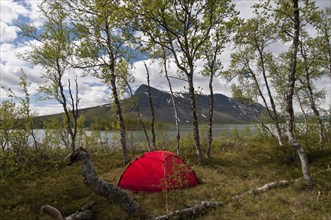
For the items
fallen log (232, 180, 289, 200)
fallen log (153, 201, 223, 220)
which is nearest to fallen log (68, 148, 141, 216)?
fallen log (153, 201, 223, 220)

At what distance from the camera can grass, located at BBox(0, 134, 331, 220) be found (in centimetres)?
1007

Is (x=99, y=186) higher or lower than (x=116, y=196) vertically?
higher

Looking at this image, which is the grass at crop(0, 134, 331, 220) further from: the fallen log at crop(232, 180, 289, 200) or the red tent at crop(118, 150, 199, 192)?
the red tent at crop(118, 150, 199, 192)

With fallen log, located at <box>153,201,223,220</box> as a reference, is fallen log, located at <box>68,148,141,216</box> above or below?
above

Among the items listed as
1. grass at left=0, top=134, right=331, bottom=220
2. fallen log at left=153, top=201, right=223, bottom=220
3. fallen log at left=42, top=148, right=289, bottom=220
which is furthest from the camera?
grass at left=0, top=134, right=331, bottom=220

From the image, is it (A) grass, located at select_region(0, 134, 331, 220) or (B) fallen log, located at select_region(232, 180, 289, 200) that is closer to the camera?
(A) grass, located at select_region(0, 134, 331, 220)

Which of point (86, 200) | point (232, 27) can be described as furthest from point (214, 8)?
point (86, 200)

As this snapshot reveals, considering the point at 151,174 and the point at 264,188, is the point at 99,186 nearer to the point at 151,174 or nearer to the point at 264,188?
the point at 151,174

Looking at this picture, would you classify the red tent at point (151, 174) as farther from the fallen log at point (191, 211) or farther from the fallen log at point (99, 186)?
the fallen log at point (99, 186)

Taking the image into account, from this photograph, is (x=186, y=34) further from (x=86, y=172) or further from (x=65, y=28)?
(x=65, y=28)

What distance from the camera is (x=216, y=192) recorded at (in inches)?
516

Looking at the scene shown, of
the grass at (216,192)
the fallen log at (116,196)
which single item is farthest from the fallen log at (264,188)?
the fallen log at (116,196)

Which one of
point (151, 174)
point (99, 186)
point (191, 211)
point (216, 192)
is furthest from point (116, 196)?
point (216, 192)

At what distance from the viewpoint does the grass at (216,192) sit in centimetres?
1007
